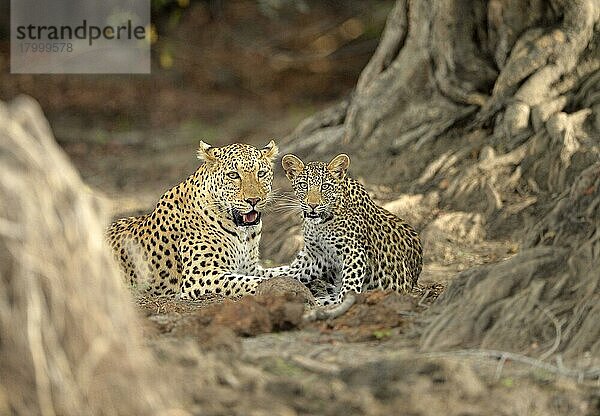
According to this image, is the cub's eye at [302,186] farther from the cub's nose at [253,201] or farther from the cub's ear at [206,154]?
the cub's ear at [206,154]

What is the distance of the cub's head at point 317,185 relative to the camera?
1134 centimetres

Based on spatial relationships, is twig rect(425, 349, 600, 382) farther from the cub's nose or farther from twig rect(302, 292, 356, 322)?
the cub's nose

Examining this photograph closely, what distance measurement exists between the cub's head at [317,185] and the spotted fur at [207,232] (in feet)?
1.18

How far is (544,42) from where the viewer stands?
13.9 meters

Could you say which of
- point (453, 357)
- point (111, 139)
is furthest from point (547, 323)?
point (111, 139)

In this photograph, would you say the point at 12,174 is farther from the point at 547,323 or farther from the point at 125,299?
the point at 547,323

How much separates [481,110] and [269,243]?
273cm

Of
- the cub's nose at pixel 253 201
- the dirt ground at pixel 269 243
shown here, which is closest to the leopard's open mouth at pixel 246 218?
the cub's nose at pixel 253 201

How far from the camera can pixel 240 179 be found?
11.7m

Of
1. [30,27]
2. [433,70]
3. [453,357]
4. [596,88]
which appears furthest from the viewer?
[30,27]

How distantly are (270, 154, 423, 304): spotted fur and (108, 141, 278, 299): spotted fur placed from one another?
0.39 m

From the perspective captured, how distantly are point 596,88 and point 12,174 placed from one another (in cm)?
873

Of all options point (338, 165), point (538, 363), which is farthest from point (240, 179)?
point (538, 363)

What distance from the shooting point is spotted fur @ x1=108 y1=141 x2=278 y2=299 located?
11.7 metres
